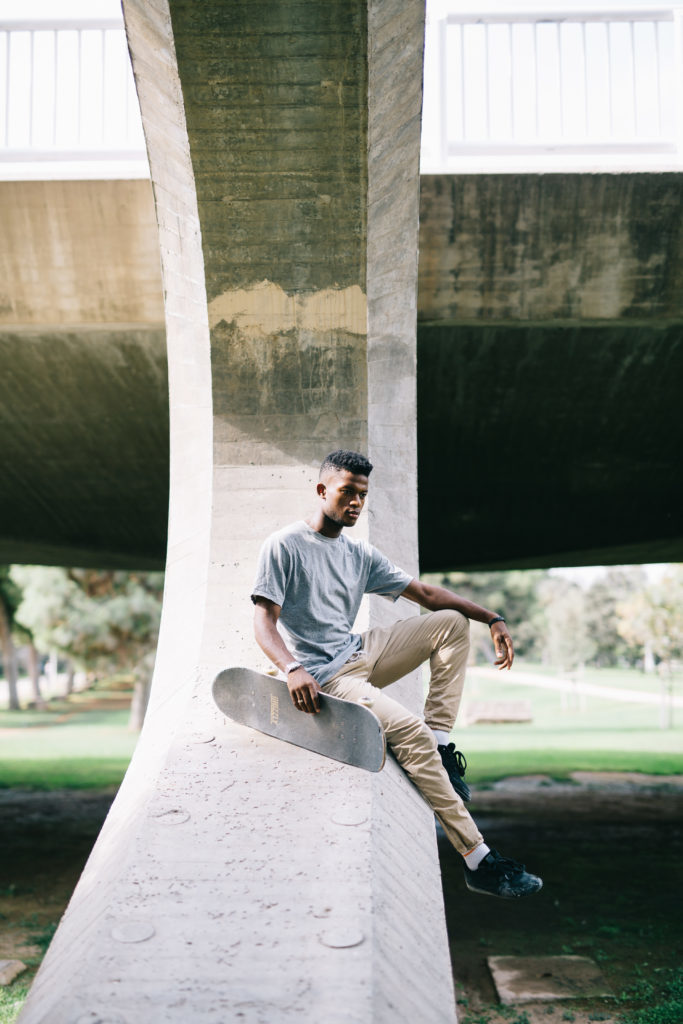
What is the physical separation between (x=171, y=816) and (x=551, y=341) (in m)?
5.73

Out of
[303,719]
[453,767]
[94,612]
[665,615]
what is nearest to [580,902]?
[453,767]

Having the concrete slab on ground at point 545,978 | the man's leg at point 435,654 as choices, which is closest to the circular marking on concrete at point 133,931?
the man's leg at point 435,654

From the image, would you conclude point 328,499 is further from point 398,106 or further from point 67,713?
point 67,713

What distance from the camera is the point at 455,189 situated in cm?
771

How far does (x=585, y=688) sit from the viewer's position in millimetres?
52906

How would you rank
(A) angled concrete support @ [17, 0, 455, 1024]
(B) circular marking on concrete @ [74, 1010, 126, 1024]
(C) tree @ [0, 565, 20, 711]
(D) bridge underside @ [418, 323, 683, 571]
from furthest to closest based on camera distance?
1. (C) tree @ [0, 565, 20, 711]
2. (D) bridge underside @ [418, 323, 683, 571]
3. (A) angled concrete support @ [17, 0, 455, 1024]
4. (B) circular marking on concrete @ [74, 1010, 126, 1024]

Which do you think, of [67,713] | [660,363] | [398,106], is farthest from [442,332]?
[67,713]

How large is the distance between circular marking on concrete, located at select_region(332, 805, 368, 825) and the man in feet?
1.28

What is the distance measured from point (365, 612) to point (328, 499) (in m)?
1.37

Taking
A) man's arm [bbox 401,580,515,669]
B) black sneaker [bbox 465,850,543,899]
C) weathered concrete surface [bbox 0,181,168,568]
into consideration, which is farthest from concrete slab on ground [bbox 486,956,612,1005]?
weathered concrete surface [bbox 0,181,168,568]

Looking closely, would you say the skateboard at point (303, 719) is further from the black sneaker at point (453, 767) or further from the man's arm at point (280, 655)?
the black sneaker at point (453, 767)

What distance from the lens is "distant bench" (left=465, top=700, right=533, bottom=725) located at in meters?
30.1

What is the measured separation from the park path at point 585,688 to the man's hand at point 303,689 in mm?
36095

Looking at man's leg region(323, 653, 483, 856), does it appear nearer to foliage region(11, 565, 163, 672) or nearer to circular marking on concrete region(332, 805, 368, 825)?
circular marking on concrete region(332, 805, 368, 825)
